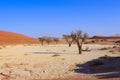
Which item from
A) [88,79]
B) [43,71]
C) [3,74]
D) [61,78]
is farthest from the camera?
[43,71]

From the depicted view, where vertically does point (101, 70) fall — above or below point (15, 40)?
Result: below

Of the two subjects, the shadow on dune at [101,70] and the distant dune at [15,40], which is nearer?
the shadow on dune at [101,70]

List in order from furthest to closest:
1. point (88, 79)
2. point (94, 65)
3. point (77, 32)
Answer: point (77, 32) → point (94, 65) → point (88, 79)

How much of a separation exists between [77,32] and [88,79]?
31120 millimetres

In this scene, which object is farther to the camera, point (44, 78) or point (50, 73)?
point (50, 73)

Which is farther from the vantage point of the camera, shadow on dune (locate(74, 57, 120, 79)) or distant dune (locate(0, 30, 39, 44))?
distant dune (locate(0, 30, 39, 44))

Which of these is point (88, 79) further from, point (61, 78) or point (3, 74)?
point (3, 74)

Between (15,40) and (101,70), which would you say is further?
(15,40)

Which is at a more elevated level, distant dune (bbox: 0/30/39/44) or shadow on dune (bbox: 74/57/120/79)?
distant dune (bbox: 0/30/39/44)

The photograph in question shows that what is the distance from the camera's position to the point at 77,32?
48406 mm

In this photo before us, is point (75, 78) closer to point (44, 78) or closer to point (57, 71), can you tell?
point (44, 78)

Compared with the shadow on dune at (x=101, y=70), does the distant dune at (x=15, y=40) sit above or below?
above

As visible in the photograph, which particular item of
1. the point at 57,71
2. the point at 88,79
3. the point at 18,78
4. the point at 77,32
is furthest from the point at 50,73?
the point at 77,32

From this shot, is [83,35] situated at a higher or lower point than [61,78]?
higher
